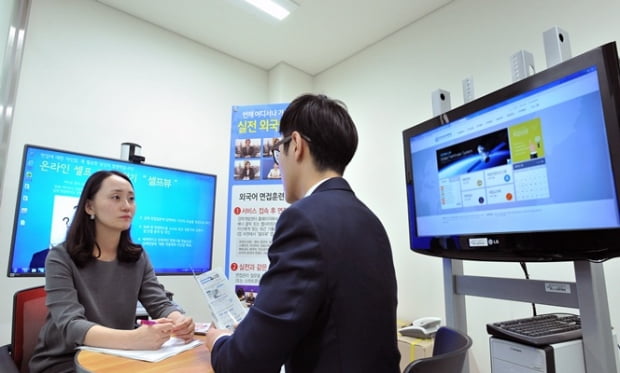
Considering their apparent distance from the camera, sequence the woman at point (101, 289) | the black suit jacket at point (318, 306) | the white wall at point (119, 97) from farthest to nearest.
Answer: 1. the white wall at point (119, 97)
2. the woman at point (101, 289)
3. the black suit jacket at point (318, 306)

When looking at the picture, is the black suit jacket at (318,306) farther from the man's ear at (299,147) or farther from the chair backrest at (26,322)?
the chair backrest at (26,322)

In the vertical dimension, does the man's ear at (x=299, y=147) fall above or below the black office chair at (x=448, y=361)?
above

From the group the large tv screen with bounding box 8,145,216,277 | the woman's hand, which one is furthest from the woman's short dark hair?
the large tv screen with bounding box 8,145,216,277

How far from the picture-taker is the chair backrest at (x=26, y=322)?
4.55ft

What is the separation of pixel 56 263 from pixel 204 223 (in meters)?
1.43

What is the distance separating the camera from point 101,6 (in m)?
2.82

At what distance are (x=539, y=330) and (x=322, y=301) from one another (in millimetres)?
853

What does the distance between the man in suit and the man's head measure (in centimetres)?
13

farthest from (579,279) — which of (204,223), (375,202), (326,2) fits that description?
(326,2)

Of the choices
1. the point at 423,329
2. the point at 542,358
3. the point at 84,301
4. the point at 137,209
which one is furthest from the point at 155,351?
the point at 423,329

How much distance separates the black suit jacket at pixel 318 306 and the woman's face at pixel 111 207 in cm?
91

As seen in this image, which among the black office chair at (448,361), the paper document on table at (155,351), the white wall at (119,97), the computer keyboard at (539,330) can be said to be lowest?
the paper document on table at (155,351)

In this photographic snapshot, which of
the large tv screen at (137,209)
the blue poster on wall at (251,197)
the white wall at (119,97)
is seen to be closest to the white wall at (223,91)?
the white wall at (119,97)

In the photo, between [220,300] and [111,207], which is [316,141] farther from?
[111,207]
